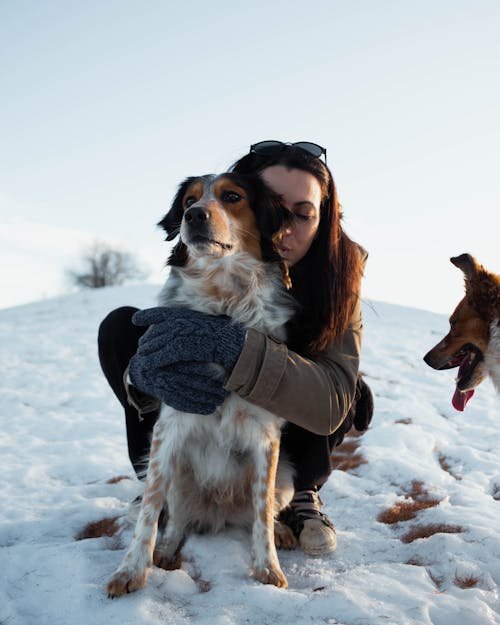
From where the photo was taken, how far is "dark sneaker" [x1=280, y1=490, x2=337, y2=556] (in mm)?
2521

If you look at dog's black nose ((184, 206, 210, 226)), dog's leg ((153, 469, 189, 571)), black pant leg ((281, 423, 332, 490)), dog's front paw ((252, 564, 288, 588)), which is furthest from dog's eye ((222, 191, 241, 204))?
dog's front paw ((252, 564, 288, 588))

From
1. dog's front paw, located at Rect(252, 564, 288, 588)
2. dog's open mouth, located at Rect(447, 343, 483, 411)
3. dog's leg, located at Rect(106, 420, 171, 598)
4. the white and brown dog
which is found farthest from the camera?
dog's open mouth, located at Rect(447, 343, 483, 411)

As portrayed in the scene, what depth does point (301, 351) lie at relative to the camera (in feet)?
8.66

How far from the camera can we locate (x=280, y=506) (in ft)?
8.73

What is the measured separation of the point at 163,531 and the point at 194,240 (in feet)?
4.88

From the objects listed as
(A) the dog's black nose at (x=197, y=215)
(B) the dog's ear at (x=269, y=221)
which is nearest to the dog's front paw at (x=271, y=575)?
(B) the dog's ear at (x=269, y=221)

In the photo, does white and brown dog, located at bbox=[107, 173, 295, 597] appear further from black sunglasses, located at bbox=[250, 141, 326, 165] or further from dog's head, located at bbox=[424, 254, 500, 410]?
dog's head, located at bbox=[424, 254, 500, 410]

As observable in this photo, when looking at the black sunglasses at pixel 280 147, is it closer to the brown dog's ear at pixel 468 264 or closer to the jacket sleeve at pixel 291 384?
the brown dog's ear at pixel 468 264

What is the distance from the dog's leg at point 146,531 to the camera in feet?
6.69

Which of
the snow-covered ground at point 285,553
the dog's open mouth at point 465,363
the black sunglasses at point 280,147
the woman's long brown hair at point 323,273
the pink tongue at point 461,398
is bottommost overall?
the snow-covered ground at point 285,553

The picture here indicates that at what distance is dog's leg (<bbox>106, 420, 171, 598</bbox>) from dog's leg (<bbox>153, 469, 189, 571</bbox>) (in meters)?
0.11

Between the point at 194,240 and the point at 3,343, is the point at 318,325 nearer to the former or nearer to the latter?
the point at 194,240

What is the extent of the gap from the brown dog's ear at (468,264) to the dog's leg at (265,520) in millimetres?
1254

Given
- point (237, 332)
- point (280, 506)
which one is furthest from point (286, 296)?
point (280, 506)
